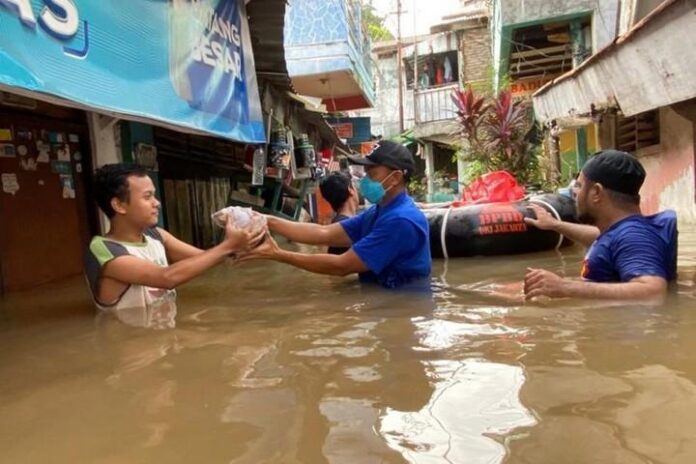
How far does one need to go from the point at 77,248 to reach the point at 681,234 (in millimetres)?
6903

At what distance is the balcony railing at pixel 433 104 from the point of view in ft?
77.1

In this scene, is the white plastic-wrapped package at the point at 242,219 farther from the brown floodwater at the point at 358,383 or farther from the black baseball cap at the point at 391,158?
the black baseball cap at the point at 391,158

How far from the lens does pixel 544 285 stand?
3283 mm

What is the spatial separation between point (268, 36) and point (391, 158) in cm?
428

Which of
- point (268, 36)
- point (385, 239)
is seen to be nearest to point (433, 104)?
point (268, 36)

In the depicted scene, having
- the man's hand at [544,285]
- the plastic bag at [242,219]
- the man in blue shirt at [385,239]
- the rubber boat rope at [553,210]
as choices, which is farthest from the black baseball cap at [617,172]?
Answer: the rubber boat rope at [553,210]

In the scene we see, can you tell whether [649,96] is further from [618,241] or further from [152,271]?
[152,271]

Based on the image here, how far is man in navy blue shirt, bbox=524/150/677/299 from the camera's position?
3164 mm

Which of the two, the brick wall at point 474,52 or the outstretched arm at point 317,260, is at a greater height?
the brick wall at point 474,52

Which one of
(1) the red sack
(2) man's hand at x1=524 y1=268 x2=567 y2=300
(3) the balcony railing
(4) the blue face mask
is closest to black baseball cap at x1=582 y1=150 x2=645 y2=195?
(2) man's hand at x1=524 y1=268 x2=567 y2=300

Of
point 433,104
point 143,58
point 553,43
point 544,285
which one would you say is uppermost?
point 553,43

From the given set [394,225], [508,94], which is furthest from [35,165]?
[508,94]

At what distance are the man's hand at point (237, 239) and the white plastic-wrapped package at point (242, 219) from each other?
39 mm

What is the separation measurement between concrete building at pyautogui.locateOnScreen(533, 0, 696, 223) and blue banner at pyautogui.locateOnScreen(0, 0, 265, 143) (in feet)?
13.0
